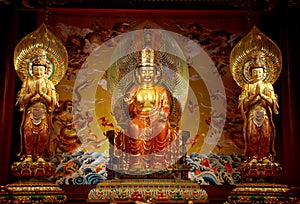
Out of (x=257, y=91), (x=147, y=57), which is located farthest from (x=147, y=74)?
(x=257, y=91)

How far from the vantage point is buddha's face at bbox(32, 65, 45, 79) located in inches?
222

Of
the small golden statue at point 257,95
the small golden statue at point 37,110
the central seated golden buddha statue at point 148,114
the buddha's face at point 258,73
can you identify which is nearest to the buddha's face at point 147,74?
the central seated golden buddha statue at point 148,114

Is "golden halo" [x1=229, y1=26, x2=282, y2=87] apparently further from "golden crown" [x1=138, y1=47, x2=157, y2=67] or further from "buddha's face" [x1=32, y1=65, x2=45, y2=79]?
"buddha's face" [x1=32, y1=65, x2=45, y2=79]

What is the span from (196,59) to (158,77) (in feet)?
2.11

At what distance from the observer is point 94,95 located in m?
6.79

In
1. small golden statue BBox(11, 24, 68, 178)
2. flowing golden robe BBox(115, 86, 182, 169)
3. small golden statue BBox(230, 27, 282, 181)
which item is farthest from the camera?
flowing golden robe BBox(115, 86, 182, 169)

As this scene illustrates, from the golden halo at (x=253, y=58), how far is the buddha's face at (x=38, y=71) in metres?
2.38

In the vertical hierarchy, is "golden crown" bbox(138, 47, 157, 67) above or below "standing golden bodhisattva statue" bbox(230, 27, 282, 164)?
above

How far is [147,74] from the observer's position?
21.7ft

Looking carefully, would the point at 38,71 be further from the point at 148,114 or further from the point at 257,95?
the point at 257,95

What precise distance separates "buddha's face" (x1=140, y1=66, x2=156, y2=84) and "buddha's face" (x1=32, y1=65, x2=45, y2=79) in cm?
154

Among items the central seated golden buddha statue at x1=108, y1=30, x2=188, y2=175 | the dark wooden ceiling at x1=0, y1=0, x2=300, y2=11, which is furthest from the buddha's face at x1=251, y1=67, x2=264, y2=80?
the dark wooden ceiling at x1=0, y1=0, x2=300, y2=11

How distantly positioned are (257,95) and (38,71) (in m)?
2.65

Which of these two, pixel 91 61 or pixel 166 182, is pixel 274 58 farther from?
pixel 91 61
